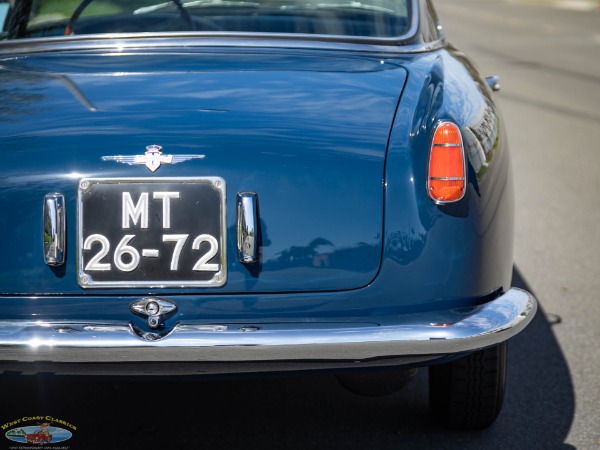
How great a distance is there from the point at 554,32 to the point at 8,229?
20143 millimetres

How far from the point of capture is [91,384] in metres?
3.76

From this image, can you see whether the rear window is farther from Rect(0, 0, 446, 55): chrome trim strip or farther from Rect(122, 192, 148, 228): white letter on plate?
Rect(122, 192, 148, 228): white letter on plate

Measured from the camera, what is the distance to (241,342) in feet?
8.66

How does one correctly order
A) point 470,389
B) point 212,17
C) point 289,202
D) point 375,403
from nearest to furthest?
1. point 289,202
2. point 470,389
3. point 375,403
4. point 212,17

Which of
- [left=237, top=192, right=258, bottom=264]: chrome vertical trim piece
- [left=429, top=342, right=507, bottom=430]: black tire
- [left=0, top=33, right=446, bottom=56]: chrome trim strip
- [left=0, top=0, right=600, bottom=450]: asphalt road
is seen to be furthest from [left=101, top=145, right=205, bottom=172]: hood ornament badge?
[left=429, top=342, right=507, bottom=430]: black tire

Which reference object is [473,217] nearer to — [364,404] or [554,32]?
[364,404]

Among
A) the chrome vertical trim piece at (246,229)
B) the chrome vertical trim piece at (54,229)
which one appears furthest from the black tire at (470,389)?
the chrome vertical trim piece at (54,229)

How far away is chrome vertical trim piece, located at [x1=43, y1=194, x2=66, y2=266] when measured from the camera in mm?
2693

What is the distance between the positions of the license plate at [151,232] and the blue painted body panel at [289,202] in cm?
3

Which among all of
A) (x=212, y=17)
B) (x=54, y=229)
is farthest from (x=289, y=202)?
(x=212, y=17)

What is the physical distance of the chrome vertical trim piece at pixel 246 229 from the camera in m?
2.71

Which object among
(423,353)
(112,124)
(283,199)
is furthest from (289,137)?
(423,353)

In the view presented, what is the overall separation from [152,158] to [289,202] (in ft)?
1.26

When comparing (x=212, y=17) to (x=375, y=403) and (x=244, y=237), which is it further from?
(x=375, y=403)
